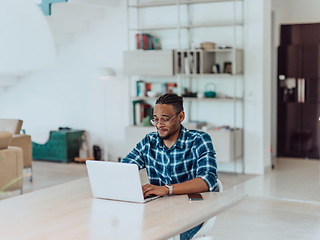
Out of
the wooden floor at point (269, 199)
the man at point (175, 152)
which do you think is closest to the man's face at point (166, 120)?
the man at point (175, 152)

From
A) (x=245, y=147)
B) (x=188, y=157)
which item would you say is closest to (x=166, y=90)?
(x=245, y=147)

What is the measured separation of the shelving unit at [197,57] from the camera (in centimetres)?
704

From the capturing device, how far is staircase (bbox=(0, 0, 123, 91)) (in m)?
6.12

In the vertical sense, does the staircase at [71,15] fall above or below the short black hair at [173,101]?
above

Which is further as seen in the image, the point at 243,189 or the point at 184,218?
the point at 243,189

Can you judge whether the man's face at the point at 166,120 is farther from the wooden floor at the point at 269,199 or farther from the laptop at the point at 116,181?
the wooden floor at the point at 269,199

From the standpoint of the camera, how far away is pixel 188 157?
302 centimetres

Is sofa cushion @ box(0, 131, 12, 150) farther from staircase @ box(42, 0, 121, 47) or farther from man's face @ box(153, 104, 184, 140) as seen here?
man's face @ box(153, 104, 184, 140)

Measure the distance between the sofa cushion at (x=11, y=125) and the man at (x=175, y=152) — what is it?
2.03 m

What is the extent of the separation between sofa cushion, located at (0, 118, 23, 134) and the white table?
6.23 feet

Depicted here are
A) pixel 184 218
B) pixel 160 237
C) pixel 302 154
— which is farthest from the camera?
pixel 302 154

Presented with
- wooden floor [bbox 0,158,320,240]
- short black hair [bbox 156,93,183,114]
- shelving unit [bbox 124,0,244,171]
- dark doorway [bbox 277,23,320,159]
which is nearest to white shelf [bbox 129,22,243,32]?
shelving unit [bbox 124,0,244,171]

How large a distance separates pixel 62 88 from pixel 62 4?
0.99m

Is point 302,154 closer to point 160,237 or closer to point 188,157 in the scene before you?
point 188,157
